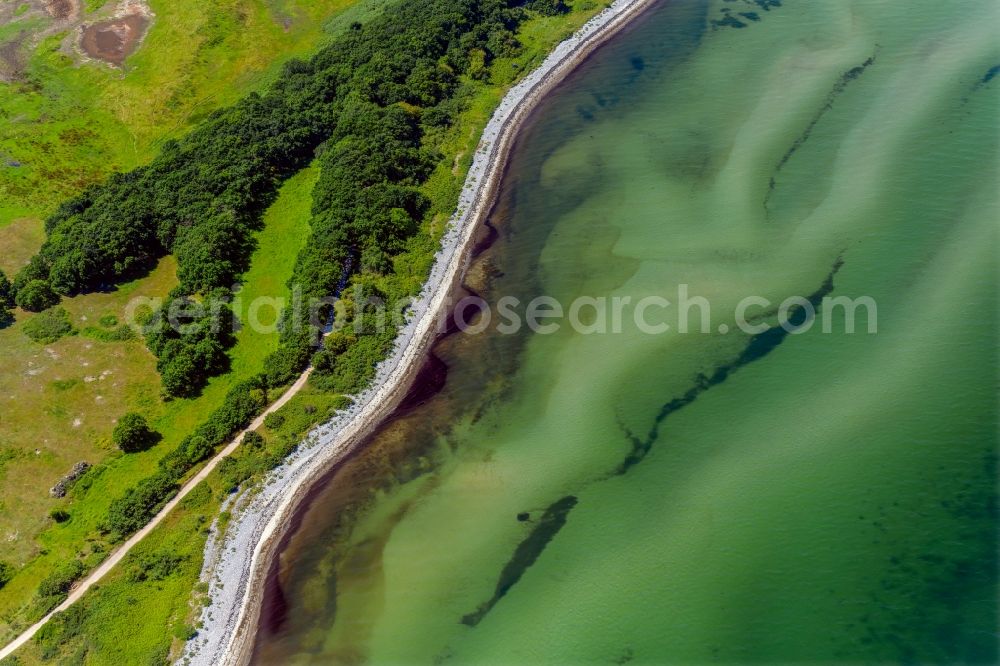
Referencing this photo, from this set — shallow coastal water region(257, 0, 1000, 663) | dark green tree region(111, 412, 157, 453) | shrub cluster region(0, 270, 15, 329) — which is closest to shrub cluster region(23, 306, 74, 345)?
shrub cluster region(0, 270, 15, 329)

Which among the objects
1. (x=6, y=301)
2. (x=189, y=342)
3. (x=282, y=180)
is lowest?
(x=189, y=342)

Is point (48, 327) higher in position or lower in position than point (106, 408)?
higher

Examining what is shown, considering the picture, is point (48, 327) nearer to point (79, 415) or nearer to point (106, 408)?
point (79, 415)

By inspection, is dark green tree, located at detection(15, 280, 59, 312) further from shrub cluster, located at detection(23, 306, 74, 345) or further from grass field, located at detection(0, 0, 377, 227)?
grass field, located at detection(0, 0, 377, 227)

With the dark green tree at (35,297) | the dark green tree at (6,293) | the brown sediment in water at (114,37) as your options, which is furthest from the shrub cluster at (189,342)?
the brown sediment in water at (114,37)

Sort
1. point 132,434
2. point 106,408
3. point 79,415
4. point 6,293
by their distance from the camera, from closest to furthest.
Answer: point 132,434 → point 79,415 → point 106,408 → point 6,293

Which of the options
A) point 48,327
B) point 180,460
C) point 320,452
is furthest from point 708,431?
point 48,327

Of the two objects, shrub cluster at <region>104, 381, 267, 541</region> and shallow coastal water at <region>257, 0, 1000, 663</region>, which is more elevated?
shrub cluster at <region>104, 381, 267, 541</region>
